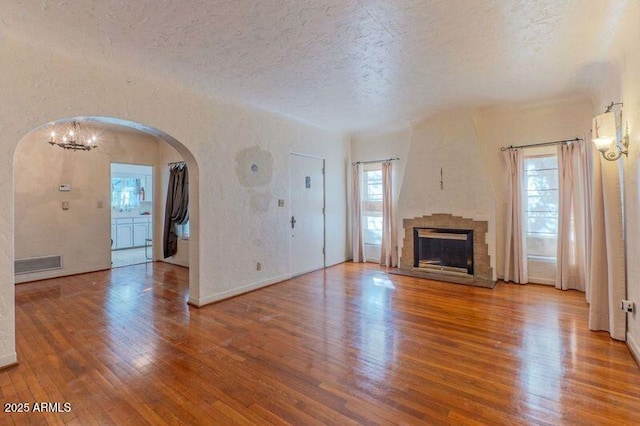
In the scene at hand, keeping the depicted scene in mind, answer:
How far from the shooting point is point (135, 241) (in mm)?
8562

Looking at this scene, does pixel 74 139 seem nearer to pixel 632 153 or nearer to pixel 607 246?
pixel 632 153

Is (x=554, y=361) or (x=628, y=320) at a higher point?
(x=628, y=320)

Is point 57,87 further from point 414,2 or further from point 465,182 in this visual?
point 465,182

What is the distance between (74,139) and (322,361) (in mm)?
5373

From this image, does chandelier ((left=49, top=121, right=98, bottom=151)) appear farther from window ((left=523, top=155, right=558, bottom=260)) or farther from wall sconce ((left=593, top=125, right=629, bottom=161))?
window ((left=523, top=155, right=558, bottom=260))

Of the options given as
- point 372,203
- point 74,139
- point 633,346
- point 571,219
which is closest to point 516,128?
point 571,219

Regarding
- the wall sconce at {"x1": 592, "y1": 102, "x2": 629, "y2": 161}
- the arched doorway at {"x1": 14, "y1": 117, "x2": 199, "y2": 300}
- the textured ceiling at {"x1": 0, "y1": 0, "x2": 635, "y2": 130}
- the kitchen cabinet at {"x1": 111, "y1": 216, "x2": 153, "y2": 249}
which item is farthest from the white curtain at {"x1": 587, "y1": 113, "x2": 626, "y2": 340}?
the kitchen cabinet at {"x1": 111, "y1": 216, "x2": 153, "y2": 249}

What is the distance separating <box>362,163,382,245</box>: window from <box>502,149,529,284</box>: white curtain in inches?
89.9

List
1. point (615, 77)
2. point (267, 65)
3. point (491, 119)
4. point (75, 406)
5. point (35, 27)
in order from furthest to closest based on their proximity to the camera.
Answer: point (491, 119) < point (267, 65) < point (615, 77) < point (35, 27) < point (75, 406)

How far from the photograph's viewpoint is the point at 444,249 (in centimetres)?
531

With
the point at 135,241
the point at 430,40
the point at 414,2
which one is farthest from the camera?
the point at 135,241

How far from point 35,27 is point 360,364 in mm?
3635

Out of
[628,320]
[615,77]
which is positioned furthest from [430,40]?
[628,320]

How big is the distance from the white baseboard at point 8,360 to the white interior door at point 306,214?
341 cm
